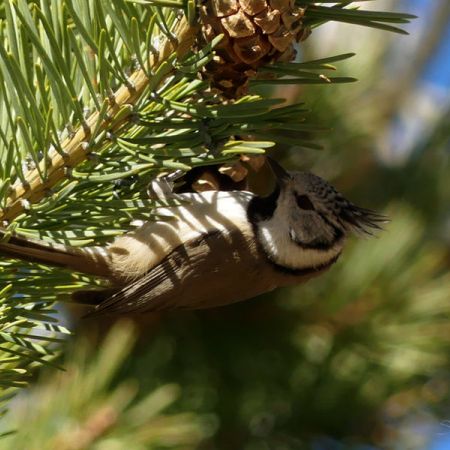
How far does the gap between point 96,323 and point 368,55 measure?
3.13ft

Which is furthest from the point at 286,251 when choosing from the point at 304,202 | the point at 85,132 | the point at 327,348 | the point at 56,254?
the point at 85,132

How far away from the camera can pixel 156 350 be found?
2061 millimetres

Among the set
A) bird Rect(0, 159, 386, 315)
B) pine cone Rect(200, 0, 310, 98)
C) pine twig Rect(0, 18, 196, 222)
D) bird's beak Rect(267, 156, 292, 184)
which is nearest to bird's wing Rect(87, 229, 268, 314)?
bird Rect(0, 159, 386, 315)

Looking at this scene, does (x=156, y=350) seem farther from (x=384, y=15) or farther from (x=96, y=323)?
(x=384, y=15)

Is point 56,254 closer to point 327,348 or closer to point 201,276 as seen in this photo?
point 201,276

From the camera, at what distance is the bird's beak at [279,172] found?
1960mm

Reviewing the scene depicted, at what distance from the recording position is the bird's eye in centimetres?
206

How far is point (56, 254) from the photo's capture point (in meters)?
1.44

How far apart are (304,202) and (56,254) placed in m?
0.79

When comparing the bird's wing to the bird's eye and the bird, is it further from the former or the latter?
the bird's eye

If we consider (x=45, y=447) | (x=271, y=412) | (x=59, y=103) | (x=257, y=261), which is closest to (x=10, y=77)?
(x=59, y=103)

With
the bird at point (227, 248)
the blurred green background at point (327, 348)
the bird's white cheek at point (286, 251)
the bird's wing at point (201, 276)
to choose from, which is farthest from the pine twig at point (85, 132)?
the bird's white cheek at point (286, 251)

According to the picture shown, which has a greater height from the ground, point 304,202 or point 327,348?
point 304,202

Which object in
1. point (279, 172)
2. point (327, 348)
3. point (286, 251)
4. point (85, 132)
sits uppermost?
point (85, 132)
